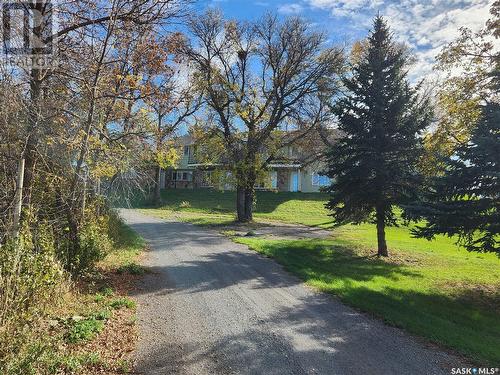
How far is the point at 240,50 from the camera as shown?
25.1m

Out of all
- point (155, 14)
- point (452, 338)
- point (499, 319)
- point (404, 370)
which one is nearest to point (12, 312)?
→ point (404, 370)

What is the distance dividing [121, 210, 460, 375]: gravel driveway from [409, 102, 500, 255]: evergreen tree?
390 centimetres

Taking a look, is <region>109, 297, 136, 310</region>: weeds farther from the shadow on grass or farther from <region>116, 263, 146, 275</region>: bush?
the shadow on grass

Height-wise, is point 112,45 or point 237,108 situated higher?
point 237,108

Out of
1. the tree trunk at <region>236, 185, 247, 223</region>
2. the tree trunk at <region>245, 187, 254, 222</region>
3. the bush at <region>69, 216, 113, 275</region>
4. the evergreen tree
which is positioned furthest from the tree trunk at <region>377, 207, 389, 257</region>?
the tree trunk at <region>245, 187, 254, 222</region>

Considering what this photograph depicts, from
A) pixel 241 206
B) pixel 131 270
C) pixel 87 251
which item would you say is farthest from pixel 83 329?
pixel 241 206

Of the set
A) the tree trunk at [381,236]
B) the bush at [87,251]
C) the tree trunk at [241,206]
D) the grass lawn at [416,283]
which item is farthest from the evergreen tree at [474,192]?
the tree trunk at [241,206]

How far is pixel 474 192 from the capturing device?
383 inches

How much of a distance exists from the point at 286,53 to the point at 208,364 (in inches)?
893

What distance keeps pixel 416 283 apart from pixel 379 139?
588 centimetres

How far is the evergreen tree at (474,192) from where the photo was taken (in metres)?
9.22

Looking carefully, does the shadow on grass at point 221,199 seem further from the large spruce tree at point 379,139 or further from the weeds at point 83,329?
the weeds at point 83,329

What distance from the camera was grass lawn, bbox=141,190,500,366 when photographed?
674cm

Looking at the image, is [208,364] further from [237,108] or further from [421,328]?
[237,108]
